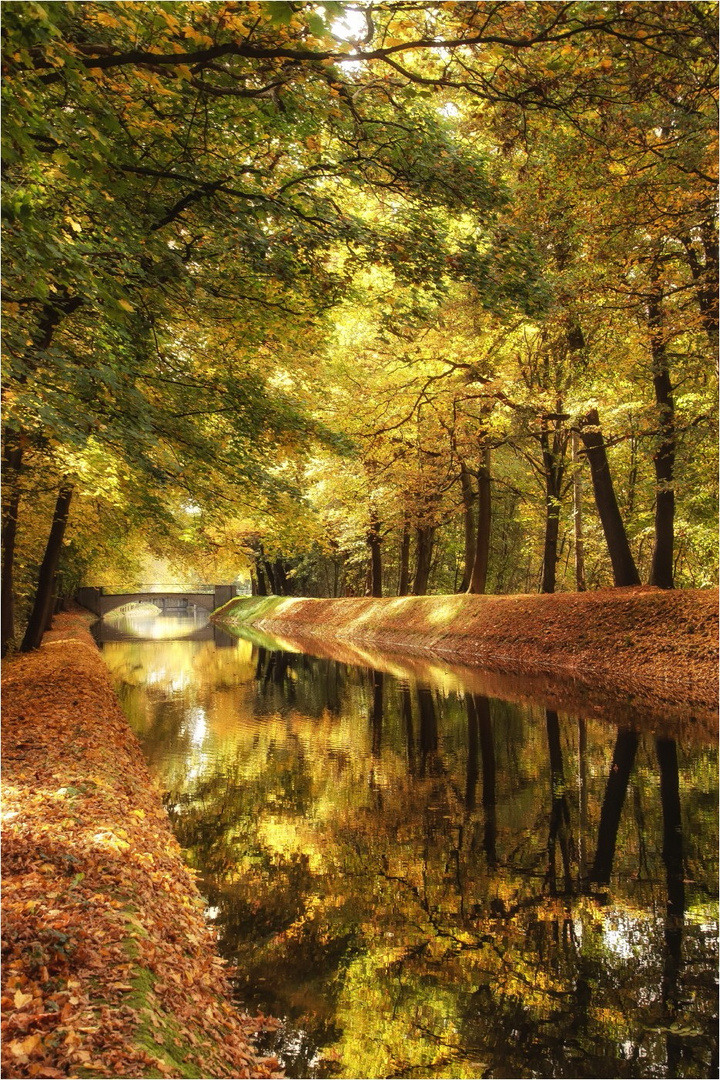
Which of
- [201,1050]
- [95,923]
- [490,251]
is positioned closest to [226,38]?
[490,251]

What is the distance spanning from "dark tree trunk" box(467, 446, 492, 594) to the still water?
12.2 metres

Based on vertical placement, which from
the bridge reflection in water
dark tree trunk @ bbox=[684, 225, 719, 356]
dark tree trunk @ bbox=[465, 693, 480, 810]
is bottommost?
Result: dark tree trunk @ bbox=[465, 693, 480, 810]

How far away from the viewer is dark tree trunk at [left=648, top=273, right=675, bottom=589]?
14.6 meters

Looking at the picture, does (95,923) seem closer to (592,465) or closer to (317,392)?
(317,392)

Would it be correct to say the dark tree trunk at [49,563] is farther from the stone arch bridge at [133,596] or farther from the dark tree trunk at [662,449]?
the stone arch bridge at [133,596]

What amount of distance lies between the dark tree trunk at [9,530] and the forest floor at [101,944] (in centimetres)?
583

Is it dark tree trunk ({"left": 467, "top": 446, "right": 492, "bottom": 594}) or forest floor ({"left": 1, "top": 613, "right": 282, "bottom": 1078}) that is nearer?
forest floor ({"left": 1, "top": 613, "right": 282, "bottom": 1078})

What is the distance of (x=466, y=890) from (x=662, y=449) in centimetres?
1305

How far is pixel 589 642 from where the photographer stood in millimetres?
18203

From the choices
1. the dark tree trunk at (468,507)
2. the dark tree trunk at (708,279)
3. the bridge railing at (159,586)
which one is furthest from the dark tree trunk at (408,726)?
the bridge railing at (159,586)

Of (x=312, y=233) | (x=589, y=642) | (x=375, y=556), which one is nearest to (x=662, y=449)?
(x=589, y=642)

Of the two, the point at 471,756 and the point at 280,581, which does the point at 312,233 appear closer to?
the point at 471,756

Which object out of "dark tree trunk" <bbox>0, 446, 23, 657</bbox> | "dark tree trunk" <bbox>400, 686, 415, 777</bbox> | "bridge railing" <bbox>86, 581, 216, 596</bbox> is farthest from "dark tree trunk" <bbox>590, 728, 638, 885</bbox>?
"bridge railing" <bbox>86, 581, 216, 596</bbox>

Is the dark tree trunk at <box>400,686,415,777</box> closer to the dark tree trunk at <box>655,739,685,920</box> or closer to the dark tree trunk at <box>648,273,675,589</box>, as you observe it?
the dark tree trunk at <box>655,739,685,920</box>
